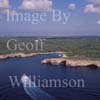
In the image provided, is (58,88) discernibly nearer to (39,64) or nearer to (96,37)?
(39,64)

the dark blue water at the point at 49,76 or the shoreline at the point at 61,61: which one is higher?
the shoreline at the point at 61,61

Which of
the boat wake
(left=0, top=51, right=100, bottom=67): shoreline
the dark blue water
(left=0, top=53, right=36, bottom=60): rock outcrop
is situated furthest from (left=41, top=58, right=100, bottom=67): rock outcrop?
the boat wake

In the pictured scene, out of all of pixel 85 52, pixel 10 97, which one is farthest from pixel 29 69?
pixel 85 52

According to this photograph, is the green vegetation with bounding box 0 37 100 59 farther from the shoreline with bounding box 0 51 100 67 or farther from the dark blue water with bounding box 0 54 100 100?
the dark blue water with bounding box 0 54 100 100

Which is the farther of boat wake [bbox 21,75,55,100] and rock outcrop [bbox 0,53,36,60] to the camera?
rock outcrop [bbox 0,53,36,60]

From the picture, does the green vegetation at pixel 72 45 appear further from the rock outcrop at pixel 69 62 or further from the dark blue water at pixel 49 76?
the dark blue water at pixel 49 76

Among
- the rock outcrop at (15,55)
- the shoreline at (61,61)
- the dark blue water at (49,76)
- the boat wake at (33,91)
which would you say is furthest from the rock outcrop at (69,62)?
the boat wake at (33,91)
